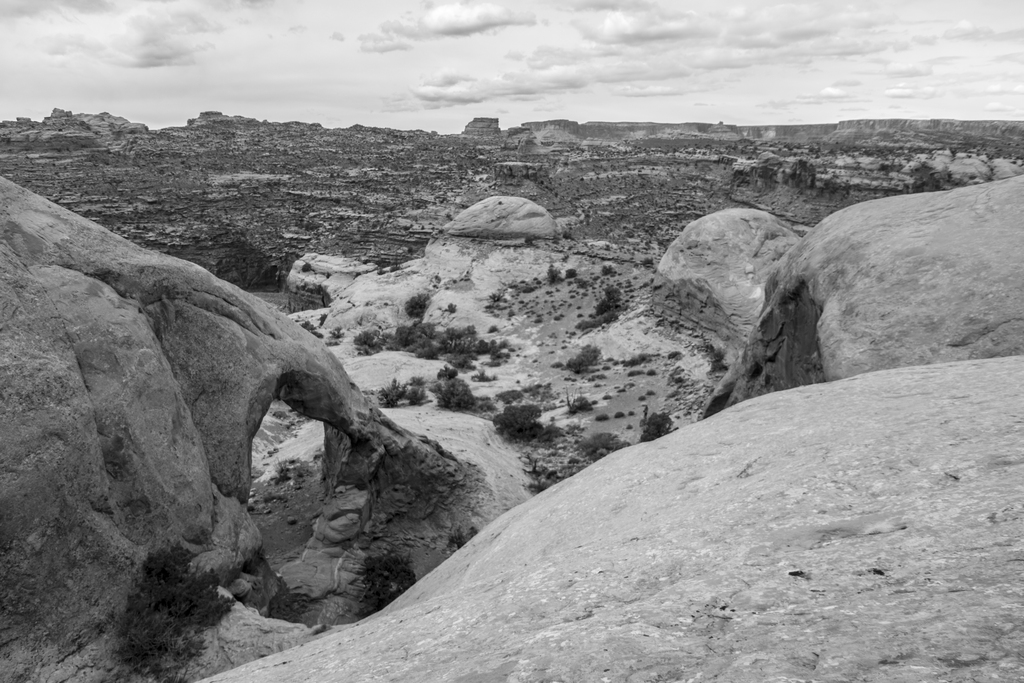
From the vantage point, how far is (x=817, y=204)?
184ft

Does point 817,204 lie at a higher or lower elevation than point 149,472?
higher

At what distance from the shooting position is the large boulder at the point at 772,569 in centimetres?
405

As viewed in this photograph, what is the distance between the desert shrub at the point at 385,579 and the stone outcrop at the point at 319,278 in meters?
36.0

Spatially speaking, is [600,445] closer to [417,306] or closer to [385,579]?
[385,579]

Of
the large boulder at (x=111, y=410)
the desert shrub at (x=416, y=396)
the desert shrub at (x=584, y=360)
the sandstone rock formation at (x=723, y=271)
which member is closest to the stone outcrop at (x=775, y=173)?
the sandstone rock formation at (x=723, y=271)

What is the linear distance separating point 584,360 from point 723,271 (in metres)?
8.04

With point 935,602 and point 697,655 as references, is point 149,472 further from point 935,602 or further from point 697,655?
point 935,602

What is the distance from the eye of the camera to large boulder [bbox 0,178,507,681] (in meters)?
8.00

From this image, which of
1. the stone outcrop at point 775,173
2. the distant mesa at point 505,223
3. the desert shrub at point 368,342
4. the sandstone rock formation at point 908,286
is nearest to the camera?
the sandstone rock formation at point 908,286

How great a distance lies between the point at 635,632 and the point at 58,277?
10.1 meters

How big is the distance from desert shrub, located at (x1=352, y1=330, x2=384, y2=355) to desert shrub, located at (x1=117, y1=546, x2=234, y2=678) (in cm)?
2661

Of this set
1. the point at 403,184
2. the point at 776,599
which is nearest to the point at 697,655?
the point at 776,599

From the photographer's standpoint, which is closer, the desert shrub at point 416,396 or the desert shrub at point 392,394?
the desert shrub at point 392,394

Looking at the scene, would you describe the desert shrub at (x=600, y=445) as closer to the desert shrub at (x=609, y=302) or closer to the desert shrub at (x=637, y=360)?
the desert shrub at (x=637, y=360)
